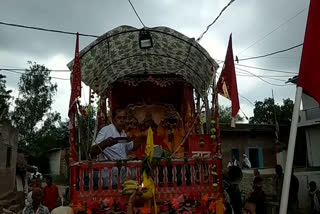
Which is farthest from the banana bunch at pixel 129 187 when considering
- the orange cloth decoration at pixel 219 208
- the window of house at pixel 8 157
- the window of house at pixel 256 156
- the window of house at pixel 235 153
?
the window of house at pixel 256 156

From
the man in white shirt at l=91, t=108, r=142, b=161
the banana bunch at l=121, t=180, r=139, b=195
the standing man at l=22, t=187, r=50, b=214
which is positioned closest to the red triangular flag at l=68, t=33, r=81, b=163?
the man in white shirt at l=91, t=108, r=142, b=161

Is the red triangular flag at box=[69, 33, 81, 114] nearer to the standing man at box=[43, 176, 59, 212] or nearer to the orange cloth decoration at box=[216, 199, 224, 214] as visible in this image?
the orange cloth decoration at box=[216, 199, 224, 214]

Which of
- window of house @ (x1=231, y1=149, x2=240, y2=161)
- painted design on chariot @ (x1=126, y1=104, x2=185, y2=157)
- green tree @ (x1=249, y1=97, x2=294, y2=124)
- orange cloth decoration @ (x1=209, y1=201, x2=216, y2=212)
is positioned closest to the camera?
orange cloth decoration @ (x1=209, y1=201, x2=216, y2=212)

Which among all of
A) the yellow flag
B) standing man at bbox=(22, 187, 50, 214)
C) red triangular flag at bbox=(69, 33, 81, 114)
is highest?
red triangular flag at bbox=(69, 33, 81, 114)

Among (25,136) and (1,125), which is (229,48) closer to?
(1,125)

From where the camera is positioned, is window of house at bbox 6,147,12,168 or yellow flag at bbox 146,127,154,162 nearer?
yellow flag at bbox 146,127,154,162

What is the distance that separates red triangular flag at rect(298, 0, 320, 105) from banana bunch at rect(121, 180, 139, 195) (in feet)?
10.6

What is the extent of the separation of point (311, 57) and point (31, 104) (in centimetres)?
3533

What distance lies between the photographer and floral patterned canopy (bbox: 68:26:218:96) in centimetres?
671

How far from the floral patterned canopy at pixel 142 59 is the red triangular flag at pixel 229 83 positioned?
773 millimetres

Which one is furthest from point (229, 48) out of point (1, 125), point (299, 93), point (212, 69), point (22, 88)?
point (22, 88)

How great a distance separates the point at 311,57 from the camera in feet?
8.16

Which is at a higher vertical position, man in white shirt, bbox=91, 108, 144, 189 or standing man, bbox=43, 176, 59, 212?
man in white shirt, bbox=91, 108, 144, 189

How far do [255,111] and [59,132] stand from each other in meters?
22.5
